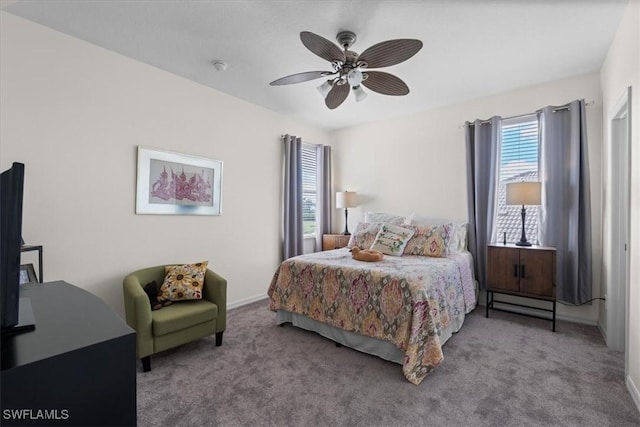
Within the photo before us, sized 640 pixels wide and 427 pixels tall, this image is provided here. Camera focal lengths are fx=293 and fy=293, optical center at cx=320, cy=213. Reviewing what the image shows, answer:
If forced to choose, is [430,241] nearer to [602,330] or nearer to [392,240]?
[392,240]

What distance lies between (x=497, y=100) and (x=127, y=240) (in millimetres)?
4484

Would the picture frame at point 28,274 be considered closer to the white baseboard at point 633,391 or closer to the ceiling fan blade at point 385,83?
the ceiling fan blade at point 385,83

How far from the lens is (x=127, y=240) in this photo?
9.25ft

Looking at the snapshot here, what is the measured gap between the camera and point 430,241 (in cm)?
338

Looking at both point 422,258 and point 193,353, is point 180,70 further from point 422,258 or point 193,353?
point 422,258

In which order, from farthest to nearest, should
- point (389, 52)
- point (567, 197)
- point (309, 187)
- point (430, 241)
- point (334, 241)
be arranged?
1. point (309, 187)
2. point (334, 241)
3. point (430, 241)
4. point (567, 197)
5. point (389, 52)

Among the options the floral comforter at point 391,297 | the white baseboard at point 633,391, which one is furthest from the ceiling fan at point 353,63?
the white baseboard at point 633,391

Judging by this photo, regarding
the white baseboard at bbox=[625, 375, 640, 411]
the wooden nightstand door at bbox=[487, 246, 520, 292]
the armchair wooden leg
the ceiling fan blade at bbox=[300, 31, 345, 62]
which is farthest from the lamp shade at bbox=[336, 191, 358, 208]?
the white baseboard at bbox=[625, 375, 640, 411]

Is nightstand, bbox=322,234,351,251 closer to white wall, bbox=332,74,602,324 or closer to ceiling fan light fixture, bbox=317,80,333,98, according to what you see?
white wall, bbox=332,74,602,324

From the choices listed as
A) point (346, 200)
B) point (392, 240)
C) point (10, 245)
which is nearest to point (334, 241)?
point (346, 200)

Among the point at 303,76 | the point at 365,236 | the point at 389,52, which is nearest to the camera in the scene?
the point at 389,52

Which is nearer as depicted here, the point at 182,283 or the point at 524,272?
the point at 182,283

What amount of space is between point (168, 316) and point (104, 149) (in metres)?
1.63

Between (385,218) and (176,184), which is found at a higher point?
(176,184)
